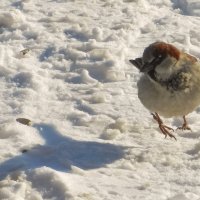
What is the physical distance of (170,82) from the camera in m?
3.90

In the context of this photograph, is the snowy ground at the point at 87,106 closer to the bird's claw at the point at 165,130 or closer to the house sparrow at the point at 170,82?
the bird's claw at the point at 165,130

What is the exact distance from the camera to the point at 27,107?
4.39m

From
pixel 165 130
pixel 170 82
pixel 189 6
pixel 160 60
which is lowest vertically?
pixel 189 6

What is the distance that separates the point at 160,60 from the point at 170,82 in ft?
0.52

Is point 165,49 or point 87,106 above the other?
point 165,49

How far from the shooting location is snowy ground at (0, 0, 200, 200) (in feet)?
11.6

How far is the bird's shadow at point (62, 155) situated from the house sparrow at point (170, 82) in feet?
1.24

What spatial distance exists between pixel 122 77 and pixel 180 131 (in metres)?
0.81

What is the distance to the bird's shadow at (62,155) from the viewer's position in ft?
12.0

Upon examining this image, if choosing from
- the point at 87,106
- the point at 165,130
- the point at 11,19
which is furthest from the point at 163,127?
the point at 11,19

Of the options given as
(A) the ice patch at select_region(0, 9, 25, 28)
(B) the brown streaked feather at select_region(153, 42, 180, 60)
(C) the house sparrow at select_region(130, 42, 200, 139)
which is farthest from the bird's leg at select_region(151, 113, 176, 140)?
(A) the ice patch at select_region(0, 9, 25, 28)

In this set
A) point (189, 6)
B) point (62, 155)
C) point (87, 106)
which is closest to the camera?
point (62, 155)

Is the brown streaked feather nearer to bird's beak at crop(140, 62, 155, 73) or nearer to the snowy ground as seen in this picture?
bird's beak at crop(140, 62, 155, 73)

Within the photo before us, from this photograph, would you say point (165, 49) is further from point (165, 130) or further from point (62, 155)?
point (62, 155)
